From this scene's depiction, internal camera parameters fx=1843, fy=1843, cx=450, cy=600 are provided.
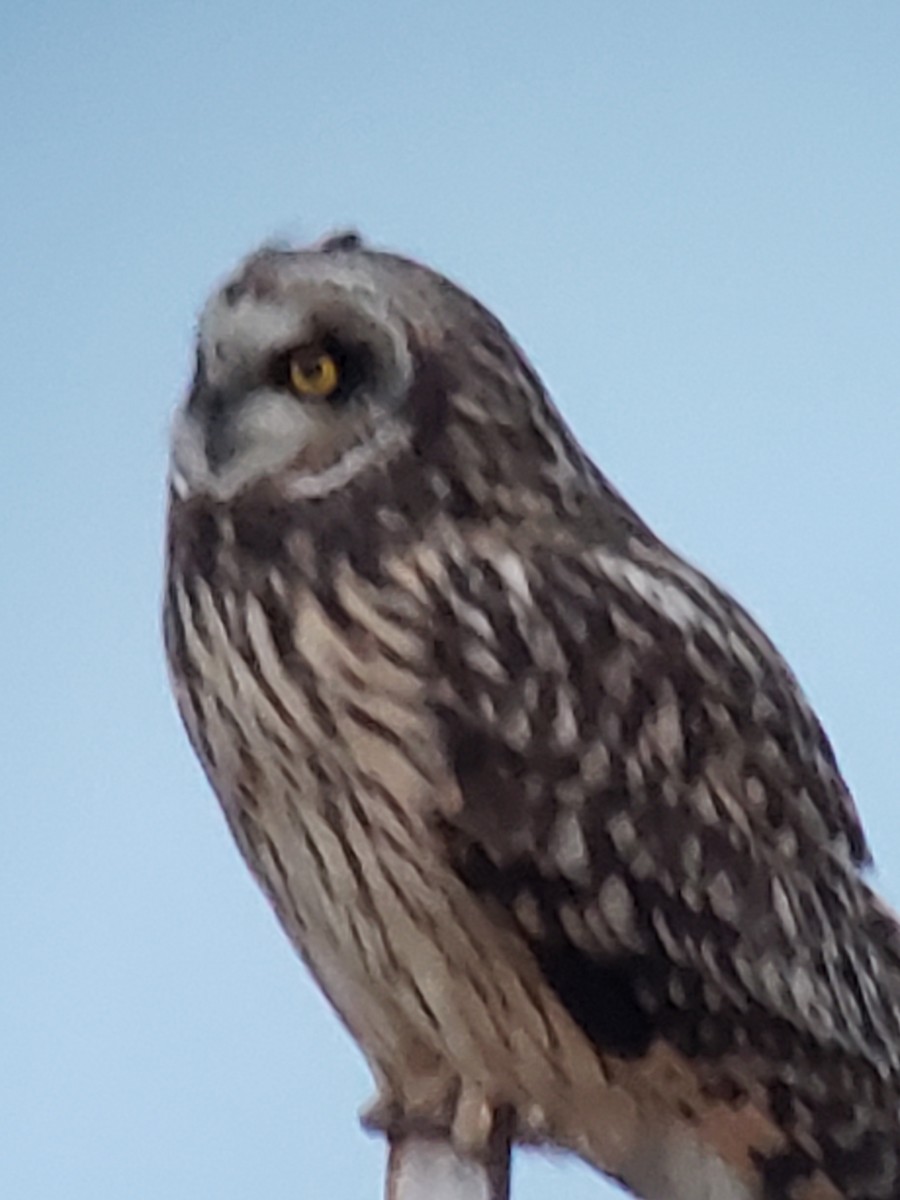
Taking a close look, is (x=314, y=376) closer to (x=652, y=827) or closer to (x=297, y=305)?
(x=297, y=305)

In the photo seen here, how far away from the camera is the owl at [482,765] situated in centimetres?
72

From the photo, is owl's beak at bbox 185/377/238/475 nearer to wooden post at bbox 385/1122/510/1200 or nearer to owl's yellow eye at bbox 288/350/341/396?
owl's yellow eye at bbox 288/350/341/396

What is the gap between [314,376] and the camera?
747mm

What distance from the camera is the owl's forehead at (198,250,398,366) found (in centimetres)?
74

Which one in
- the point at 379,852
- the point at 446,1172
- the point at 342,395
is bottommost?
the point at 446,1172

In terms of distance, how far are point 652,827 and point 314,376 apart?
228 millimetres

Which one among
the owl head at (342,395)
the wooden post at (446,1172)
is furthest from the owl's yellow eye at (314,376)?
the wooden post at (446,1172)

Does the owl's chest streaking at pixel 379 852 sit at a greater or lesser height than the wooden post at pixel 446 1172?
greater

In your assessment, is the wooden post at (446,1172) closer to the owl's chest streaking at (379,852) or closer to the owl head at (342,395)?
the owl's chest streaking at (379,852)

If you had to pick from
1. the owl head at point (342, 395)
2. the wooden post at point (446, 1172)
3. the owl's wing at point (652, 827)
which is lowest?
the wooden post at point (446, 1172)

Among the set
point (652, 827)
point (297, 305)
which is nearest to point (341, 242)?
point (297, 305)

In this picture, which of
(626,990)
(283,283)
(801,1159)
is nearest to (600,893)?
(626,990)

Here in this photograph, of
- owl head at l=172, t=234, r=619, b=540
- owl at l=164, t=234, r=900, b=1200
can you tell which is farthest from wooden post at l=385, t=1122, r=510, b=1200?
owl head at l=172, t=234, r=619, b=540

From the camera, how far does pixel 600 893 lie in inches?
28.8
